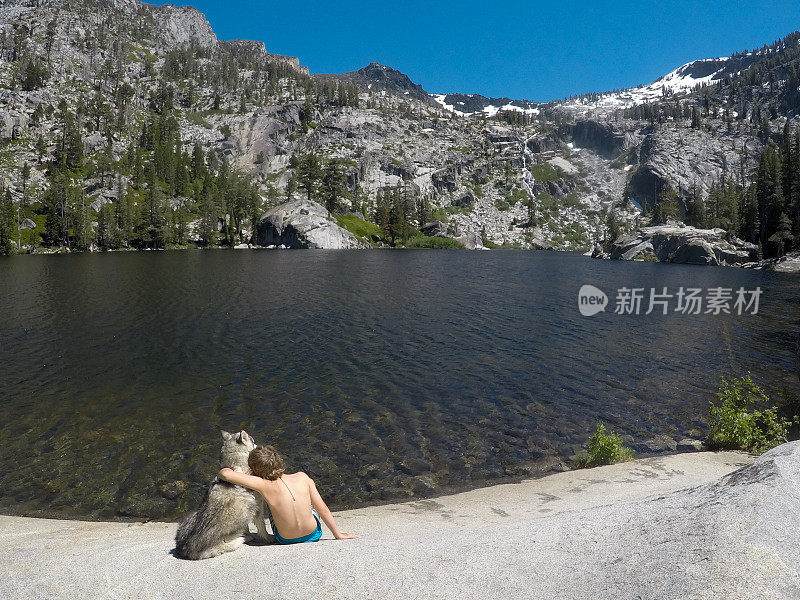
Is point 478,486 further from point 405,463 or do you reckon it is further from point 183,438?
point 183,438

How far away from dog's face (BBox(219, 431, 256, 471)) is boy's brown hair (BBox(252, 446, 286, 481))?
18 cm

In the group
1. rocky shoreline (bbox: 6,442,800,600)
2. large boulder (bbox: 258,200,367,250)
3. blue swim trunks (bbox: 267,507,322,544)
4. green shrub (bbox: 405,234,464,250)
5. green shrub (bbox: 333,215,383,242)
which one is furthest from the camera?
green shrub (bbox: 405,234,464,250)

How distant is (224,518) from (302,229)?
443 ft

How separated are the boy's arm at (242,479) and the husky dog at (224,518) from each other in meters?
0.17

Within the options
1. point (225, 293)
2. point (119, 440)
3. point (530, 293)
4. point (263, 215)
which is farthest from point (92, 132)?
point (119, 440)

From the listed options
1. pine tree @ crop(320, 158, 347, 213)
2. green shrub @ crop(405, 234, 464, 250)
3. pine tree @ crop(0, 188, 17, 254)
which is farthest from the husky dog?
pine tree @ crop(320, 158, 347, 213)

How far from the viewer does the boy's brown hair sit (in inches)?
263

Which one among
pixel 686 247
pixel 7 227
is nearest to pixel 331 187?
pixel 7 227

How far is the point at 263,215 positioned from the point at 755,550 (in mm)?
156269

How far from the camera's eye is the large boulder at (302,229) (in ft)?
447

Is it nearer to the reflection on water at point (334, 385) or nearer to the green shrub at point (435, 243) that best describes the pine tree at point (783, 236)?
the reflection on water at point (334, 385)

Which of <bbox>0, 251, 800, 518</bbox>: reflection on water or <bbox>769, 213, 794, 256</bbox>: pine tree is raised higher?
<bbox>769, 213, 794, 256</bbox>: pine tree

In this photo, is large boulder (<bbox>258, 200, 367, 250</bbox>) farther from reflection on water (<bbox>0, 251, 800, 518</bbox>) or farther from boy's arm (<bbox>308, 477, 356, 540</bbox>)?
boy's arm (<bbox>308, 477, 356, 540</bbox>)

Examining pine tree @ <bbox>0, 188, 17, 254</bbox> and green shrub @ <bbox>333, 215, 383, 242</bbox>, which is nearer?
pine tree @ <bbox>0, 188, 17, 254</bbox>
